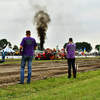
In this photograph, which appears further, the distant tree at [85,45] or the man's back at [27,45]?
the distant tree at [85,45]

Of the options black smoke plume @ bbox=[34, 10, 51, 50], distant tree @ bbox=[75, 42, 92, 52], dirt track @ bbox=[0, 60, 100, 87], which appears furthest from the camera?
distant tree @ bbox=[75, 42, 92, 52]

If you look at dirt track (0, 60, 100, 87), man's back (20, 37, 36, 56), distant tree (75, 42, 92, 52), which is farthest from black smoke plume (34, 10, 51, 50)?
distant tree (75, 42, 92, 52)

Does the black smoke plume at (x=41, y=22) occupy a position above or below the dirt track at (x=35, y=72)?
above

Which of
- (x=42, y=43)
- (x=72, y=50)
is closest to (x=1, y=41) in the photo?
(x=42, y=43)

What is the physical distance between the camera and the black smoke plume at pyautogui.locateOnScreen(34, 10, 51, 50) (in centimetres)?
5978

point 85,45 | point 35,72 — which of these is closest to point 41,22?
point 35,72

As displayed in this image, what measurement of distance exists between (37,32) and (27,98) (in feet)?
189

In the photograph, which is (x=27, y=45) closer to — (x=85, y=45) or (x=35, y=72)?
(x=35, y=72)

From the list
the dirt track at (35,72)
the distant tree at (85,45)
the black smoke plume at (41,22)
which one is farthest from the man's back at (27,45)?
the distant tree at (85,45)

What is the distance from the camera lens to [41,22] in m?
59.9

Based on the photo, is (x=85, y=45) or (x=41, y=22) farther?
(x=85, y=45)

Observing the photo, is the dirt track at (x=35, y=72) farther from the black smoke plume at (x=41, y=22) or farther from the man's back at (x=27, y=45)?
the black smoke plume at (x=41, y=22)

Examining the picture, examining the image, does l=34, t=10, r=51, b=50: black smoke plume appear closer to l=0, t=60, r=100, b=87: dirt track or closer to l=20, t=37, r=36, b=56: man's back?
l=0, t=60, r=100, b=87: dirt track

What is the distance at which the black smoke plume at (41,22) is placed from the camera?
59.8 metres
